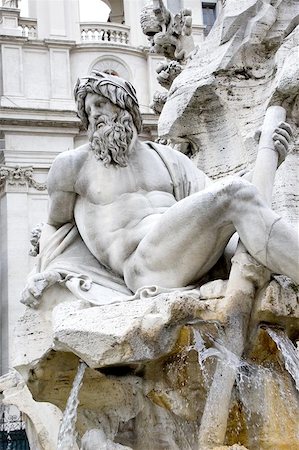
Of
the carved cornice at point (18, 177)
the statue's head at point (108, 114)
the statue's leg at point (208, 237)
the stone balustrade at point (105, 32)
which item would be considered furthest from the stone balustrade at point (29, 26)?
the statue's leg at point (208, 237)

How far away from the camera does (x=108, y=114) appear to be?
14.4 ft

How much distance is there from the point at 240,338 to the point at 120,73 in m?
16.0

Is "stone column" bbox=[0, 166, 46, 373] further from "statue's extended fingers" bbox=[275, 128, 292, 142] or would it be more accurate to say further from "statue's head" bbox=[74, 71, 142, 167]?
"statue's extended fingers" bbox=[275, 128, 292, 142]

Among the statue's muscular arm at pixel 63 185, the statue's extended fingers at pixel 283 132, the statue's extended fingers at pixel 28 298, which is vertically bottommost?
the statue's extended fingers at pixel 28 298

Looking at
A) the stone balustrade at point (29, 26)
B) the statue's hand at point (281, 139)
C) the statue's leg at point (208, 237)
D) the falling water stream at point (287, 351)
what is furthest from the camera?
the stone balustrade at point (29, 26)

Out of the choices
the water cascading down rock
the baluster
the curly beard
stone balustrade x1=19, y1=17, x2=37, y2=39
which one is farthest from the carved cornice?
the curly beard

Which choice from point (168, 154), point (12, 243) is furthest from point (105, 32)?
point (168, 154)

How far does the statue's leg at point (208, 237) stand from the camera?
148 inches

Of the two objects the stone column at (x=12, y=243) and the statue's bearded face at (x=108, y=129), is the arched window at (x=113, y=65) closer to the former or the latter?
the stone column at (x=12, y=243)

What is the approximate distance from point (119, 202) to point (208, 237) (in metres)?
0.62

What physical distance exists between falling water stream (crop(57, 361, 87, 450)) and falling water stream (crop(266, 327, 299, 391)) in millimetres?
890

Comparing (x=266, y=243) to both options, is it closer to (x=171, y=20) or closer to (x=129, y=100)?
(x=129, y=100)

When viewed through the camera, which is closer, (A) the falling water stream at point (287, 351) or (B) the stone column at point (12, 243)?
(A) the falling water stream at point (287, 351)

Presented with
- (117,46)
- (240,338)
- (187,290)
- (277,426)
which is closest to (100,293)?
(187,290)
